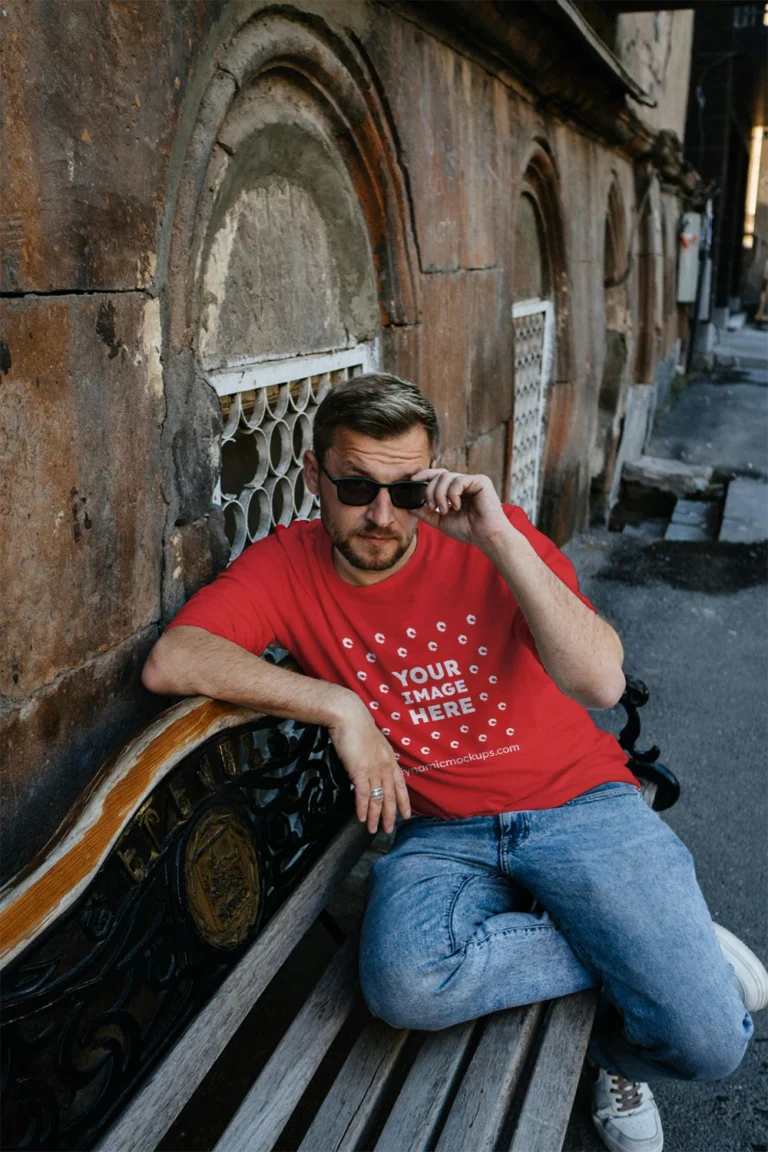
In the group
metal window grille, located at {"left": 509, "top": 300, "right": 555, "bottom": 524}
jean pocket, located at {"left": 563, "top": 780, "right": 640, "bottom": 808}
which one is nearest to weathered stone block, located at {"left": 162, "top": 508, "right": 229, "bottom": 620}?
jean pocket, located at {"left": 563, "top": 780, "right": 640, "bottom": 808}

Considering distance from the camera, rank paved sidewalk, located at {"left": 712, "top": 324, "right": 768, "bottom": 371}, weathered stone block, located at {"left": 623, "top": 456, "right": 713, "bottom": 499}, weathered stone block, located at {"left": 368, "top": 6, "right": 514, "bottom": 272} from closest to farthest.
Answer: weathered stone block, located at {"left": 368, "top": 6, "right": 514, "bottom": 272} < weathered stone block, located at {"left": 623, "top": 456, "right": 713, "bottom": 499} < paved sidewalk, located at {"left": 712, "top": 324, "right": 768, "bottom": 371}

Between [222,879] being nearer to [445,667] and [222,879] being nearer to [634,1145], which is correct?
[445,667]

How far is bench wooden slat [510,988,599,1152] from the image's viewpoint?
6.08 ft

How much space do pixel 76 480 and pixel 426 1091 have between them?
144 cm

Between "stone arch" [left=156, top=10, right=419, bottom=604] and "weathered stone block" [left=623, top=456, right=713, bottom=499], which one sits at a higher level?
"stone arch" [left=156, top=10, right=419, bottom=604]

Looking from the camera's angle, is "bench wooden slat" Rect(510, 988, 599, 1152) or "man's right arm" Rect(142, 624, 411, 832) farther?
"man's right arm" Rect(142, 624, 411, 832)

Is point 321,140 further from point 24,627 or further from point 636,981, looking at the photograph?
point 636,981

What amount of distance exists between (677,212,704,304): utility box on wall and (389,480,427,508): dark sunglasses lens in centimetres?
1447

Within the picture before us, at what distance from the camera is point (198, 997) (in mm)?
2006

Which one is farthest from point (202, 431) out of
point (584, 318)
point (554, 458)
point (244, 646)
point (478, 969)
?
point (584, 318)

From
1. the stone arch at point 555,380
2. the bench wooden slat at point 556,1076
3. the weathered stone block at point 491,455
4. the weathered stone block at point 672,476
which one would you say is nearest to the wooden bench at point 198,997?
the bench wooden slat at point 556,1076

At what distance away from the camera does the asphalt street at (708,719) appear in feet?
8.34

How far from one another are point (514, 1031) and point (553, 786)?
22.1 inches

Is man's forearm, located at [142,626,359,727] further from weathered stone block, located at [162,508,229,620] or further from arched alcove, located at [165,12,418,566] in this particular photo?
arched alcove, located at [165,12,418,566]
